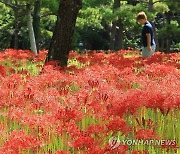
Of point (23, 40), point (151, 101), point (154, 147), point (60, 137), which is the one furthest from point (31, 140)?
point (23, 40)

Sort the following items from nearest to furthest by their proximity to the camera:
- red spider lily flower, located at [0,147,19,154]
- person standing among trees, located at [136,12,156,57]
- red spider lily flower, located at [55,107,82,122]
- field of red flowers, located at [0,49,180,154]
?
red spider lily flower, located at [0,147,19,154] → field of red flowers, located at [0,49,180,154] → red spider lily flower, located at [55,107,82,122] → person standing among trees, located at [136,12,156,57]

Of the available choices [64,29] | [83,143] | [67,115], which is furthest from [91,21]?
[83,143]

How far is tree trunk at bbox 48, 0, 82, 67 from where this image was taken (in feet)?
28.4

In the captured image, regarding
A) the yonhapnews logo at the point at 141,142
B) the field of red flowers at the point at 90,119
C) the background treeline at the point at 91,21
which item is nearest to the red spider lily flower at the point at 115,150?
the field of red flowers at the point at 90,119

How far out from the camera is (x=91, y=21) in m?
18.4

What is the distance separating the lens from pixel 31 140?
299 cm

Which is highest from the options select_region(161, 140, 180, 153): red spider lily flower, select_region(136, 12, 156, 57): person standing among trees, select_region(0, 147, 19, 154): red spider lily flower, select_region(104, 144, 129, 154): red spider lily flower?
select_region(136, 12, 156, 57): person standing among trees

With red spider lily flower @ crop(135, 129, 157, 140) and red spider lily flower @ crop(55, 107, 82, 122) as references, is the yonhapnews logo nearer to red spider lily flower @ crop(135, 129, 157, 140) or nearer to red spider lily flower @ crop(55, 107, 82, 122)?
red spider lily flower @ crop(135, 129, 157, 140)

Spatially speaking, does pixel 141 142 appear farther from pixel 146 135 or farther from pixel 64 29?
pixel 64 29

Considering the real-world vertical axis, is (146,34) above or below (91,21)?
below

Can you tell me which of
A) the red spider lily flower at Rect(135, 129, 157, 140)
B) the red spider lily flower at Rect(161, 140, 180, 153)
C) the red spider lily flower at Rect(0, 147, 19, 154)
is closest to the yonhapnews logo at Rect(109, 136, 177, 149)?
the red spider lily flower at Rect(161, 140, 180, 153)

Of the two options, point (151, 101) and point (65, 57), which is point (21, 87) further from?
point (65, 57)

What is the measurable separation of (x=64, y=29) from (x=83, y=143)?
605 cm

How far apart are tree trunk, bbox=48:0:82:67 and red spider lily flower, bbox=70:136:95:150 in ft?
19.0
